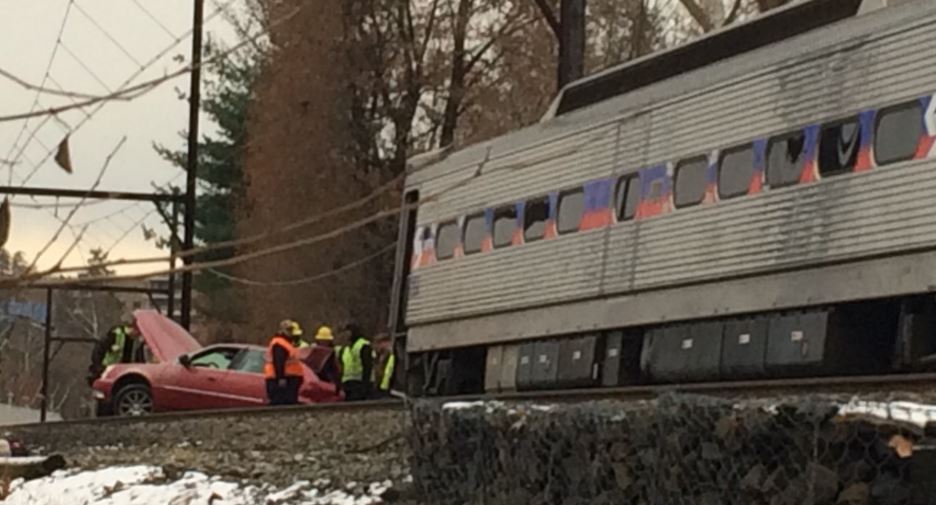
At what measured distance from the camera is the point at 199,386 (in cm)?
2612

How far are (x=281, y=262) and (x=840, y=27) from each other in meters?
25.8

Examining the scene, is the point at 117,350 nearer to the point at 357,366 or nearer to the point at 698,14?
the point at 357,366

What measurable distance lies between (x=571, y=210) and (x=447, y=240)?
3.28 metres

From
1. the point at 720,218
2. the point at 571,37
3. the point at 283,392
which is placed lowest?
the point at 283,392

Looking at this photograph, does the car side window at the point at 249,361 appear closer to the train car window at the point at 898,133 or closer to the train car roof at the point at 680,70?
the train car roof at the point at 680,70

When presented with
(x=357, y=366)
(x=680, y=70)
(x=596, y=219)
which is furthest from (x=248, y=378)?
(x=680, y=70)

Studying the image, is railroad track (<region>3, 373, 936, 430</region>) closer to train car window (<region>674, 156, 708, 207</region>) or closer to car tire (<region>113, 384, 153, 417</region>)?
train car window (<region>674, 156, 708, 207</region>)

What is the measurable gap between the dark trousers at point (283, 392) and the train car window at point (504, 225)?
3.23 metres

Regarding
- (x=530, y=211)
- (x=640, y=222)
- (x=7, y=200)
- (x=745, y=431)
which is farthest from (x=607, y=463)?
(x=530, y=211)

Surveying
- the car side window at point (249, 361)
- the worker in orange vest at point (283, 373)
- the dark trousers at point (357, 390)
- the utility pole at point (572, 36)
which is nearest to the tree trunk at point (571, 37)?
the utility pole at point (572, 36)

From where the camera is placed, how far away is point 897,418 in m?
5.77

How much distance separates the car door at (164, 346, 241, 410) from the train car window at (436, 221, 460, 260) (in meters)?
4.51

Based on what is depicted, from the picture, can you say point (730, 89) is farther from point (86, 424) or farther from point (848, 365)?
point (86, 424)

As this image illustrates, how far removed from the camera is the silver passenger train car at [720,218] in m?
14.7
